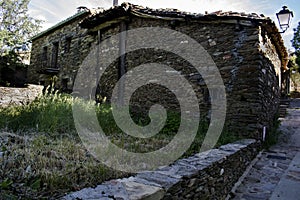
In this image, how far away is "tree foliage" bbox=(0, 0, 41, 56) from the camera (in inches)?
575

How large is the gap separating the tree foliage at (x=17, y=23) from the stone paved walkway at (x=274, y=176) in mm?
14407

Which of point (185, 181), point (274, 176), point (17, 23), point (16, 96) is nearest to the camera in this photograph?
point (185, 181)

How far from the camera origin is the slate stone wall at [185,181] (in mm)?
1609

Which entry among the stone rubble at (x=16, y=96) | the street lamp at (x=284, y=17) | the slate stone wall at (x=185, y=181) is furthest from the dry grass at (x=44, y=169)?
the street lamp at (x=284, y=17)

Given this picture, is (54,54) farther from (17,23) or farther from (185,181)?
(185,181)

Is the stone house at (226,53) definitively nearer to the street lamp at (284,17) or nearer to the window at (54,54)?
the street lamp at (284,17)

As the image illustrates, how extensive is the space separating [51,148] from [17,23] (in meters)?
15.5

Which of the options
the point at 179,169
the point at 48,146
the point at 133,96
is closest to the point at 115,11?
the point at 133,96

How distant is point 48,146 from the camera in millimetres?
2727

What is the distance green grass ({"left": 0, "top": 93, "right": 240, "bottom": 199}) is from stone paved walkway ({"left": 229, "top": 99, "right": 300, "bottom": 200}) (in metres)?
0.72

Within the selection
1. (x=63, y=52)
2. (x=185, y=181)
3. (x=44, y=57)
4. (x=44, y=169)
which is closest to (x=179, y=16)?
(x=185, y=181)

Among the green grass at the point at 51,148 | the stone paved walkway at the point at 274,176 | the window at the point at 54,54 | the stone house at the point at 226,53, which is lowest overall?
the stone paved walkway at the point at 274,176

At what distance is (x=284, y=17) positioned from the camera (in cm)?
539

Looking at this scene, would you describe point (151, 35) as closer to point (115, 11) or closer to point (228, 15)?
point (115, 11)
